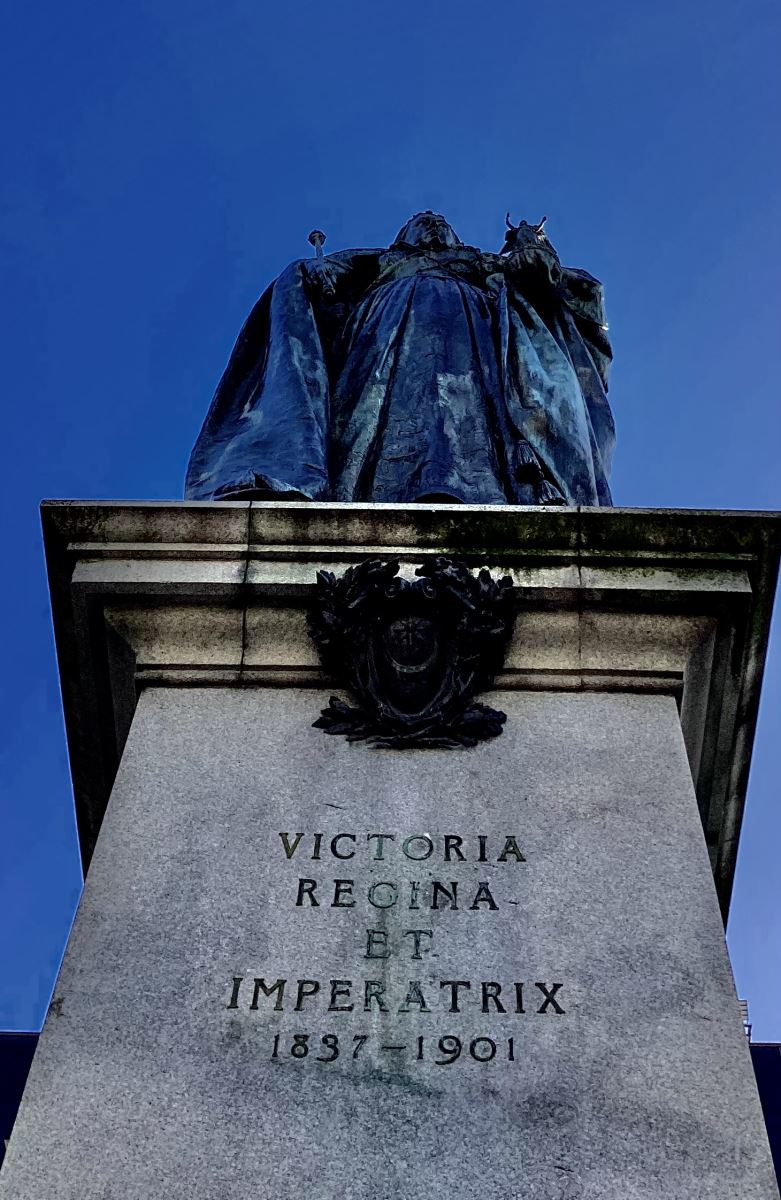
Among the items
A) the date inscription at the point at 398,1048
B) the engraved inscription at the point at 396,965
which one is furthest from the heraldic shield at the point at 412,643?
the date inscription at the point at 398,1048

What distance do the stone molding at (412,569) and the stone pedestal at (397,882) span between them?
14mm

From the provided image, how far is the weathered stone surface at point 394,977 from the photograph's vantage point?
19.7 feet

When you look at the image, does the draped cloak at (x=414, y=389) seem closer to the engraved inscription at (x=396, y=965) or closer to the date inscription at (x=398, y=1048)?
the engraved inscription at (x=396, y=965)

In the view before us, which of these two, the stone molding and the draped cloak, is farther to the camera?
the draped cloak

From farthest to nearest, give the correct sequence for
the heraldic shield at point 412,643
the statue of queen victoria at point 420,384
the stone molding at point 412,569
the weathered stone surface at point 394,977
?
the statue of queen victoria at point 420,384, the stone molding at point 412,569, the heraldic shield at point 412,643, the weathered stone surface at point 394,977

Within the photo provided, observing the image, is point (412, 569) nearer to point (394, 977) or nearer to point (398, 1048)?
point (394, 977)

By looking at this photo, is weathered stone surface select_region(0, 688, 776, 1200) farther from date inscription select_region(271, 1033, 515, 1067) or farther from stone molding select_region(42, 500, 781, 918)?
stone molding select_region(42, 500, 781, 918)

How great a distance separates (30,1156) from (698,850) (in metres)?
2.95

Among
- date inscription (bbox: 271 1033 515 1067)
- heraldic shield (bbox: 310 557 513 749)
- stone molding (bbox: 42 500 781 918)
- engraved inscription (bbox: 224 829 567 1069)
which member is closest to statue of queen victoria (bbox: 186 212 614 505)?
stone molding (bbox: 42 500 781 918)

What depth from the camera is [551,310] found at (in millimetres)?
12234

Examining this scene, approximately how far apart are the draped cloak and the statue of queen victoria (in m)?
0.01

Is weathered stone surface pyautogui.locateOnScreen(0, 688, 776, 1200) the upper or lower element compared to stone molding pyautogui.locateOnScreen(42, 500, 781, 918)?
lower

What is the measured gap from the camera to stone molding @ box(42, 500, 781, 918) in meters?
8.16

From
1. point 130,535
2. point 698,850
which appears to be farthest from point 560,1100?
point 130,535
